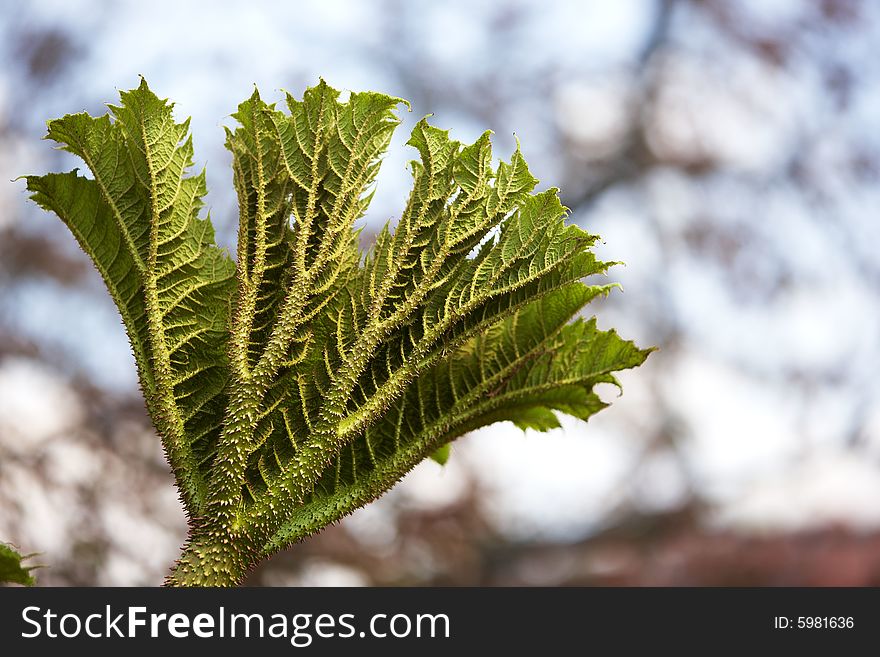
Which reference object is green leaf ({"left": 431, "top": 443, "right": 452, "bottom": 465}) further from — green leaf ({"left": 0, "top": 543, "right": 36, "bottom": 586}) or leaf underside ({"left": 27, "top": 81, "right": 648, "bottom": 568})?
green leaf ({"left": 0, "top": 543, "right": 36, "bottom": 586})

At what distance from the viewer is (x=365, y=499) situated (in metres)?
0.87

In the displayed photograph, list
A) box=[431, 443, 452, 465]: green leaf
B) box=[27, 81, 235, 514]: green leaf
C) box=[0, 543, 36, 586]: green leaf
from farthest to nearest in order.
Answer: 1. box=[431, 443, 452, 465]: green leaf
2. box=[27, 81, 235, 514]: green leaf
3. box=[0, 543, 36, 586]: green leaf

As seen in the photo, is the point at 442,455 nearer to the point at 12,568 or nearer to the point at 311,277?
the point at 311,277

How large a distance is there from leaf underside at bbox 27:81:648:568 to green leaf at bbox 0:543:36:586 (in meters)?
0.22

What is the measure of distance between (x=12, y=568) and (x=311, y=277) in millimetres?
384

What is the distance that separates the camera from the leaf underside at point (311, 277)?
0.86 m

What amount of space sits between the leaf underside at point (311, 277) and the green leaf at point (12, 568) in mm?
218

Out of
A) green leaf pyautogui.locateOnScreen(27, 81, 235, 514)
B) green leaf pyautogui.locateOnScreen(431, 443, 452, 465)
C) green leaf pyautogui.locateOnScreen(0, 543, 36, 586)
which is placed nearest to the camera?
green leaf pyautogui.locateOnScreen(0, 543, 36, 586)

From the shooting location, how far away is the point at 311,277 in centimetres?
87

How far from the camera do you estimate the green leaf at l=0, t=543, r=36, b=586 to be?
0.62 meters

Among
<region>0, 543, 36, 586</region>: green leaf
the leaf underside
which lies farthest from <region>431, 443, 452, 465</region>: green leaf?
<region>0, 543, 36, 586</region>: green leaf

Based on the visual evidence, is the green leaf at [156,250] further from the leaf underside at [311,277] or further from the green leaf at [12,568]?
the green leaf at [12,568]

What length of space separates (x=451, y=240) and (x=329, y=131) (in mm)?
168

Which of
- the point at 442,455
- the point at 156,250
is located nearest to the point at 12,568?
the point at 156,250
